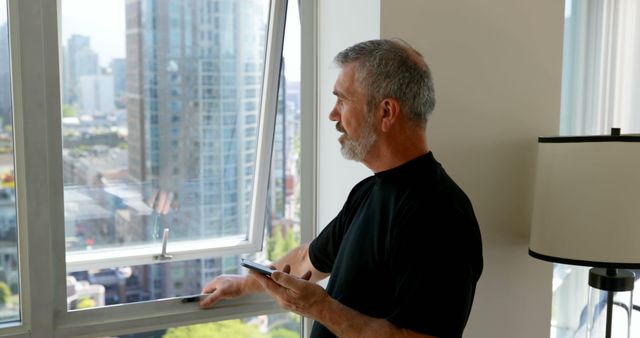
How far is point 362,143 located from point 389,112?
12 centimetres

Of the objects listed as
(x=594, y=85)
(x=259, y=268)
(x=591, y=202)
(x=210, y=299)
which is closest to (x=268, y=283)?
(x=259, y=268)

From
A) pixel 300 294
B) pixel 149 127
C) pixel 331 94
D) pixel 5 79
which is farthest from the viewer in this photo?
pixel 331 94

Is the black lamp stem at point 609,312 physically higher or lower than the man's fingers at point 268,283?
lower

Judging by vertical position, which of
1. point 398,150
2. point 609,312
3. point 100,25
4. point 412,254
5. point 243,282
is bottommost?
point 609,312

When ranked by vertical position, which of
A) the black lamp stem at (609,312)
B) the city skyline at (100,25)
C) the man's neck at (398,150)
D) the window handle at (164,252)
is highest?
the city skyline at (100,25)

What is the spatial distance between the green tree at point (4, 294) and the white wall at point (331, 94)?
1065 mm

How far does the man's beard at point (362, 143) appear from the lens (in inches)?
73.8

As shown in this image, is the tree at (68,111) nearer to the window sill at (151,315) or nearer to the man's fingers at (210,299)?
the window sill at (151,315)

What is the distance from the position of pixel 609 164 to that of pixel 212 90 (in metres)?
1.33

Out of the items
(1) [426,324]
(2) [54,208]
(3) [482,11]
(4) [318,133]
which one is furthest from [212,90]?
(1) [426,324]

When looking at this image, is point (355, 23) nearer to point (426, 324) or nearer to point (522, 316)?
point (426, 324)

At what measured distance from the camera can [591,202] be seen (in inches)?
84.0

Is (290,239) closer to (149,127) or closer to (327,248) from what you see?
(327,248)

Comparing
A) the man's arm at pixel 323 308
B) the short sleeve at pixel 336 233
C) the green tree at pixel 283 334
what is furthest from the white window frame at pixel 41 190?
the man's arm at pixel 323 308
